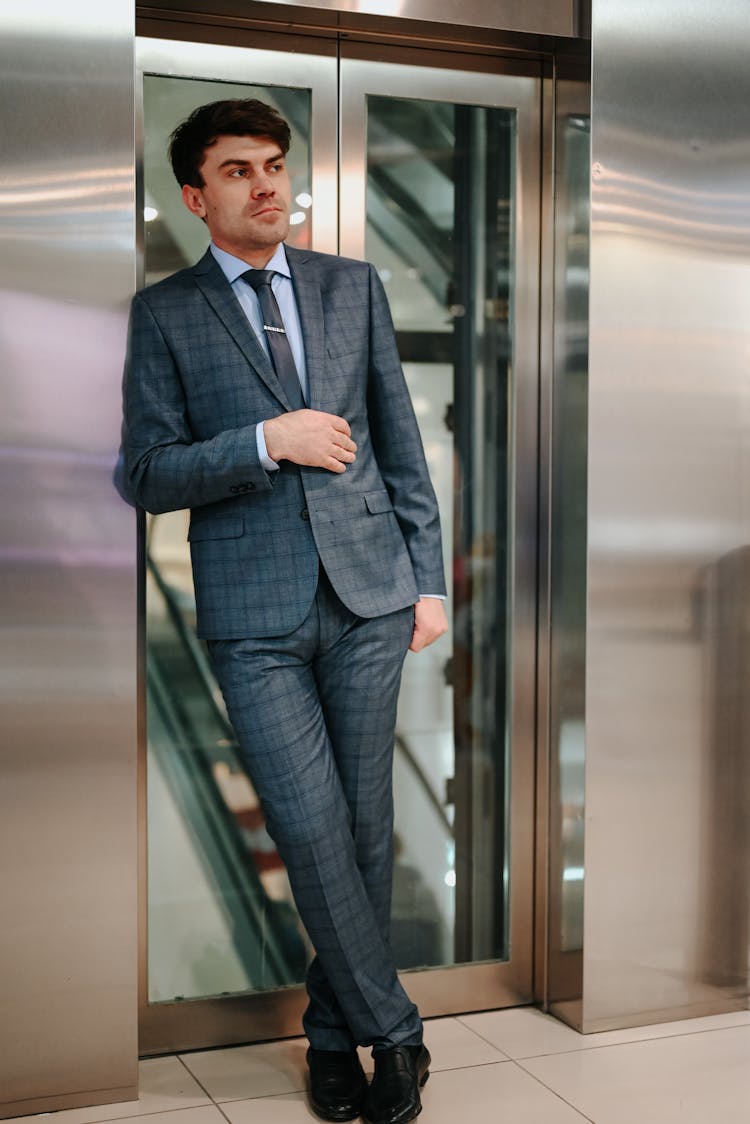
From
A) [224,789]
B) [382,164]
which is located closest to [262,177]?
→ [382,164]

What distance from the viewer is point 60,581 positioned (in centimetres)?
240

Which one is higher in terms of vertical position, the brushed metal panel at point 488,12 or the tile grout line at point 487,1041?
the brushed metal panel at point 488,12

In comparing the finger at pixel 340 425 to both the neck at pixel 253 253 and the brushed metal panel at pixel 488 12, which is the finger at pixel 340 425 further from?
the brushed metal panel at pixel 488 12

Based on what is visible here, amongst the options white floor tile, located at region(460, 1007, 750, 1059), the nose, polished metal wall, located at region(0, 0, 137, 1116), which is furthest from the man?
white floor tile, located at region(460, 1007, 750, 1059)

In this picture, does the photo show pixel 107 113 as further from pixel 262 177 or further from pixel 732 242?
pixel 732 242

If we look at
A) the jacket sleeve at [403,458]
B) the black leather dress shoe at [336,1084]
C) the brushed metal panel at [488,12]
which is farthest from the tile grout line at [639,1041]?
the brushed metal panel at [488,12]

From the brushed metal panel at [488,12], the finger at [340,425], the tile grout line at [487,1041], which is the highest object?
the brushed metal panel at [488,12]

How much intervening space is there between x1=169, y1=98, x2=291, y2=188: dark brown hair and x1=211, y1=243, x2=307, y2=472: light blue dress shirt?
0.16m

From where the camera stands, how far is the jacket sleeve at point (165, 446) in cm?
229

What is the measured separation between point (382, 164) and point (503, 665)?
1.14m

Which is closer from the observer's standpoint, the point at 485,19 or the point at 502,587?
the point at 485,19

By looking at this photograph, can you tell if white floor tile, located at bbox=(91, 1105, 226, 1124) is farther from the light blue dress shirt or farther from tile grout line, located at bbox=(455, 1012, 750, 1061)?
the light blue dress shirt

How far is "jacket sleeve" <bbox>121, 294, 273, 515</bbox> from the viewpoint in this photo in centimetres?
229

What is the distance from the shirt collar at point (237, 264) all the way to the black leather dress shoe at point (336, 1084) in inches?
58.2
